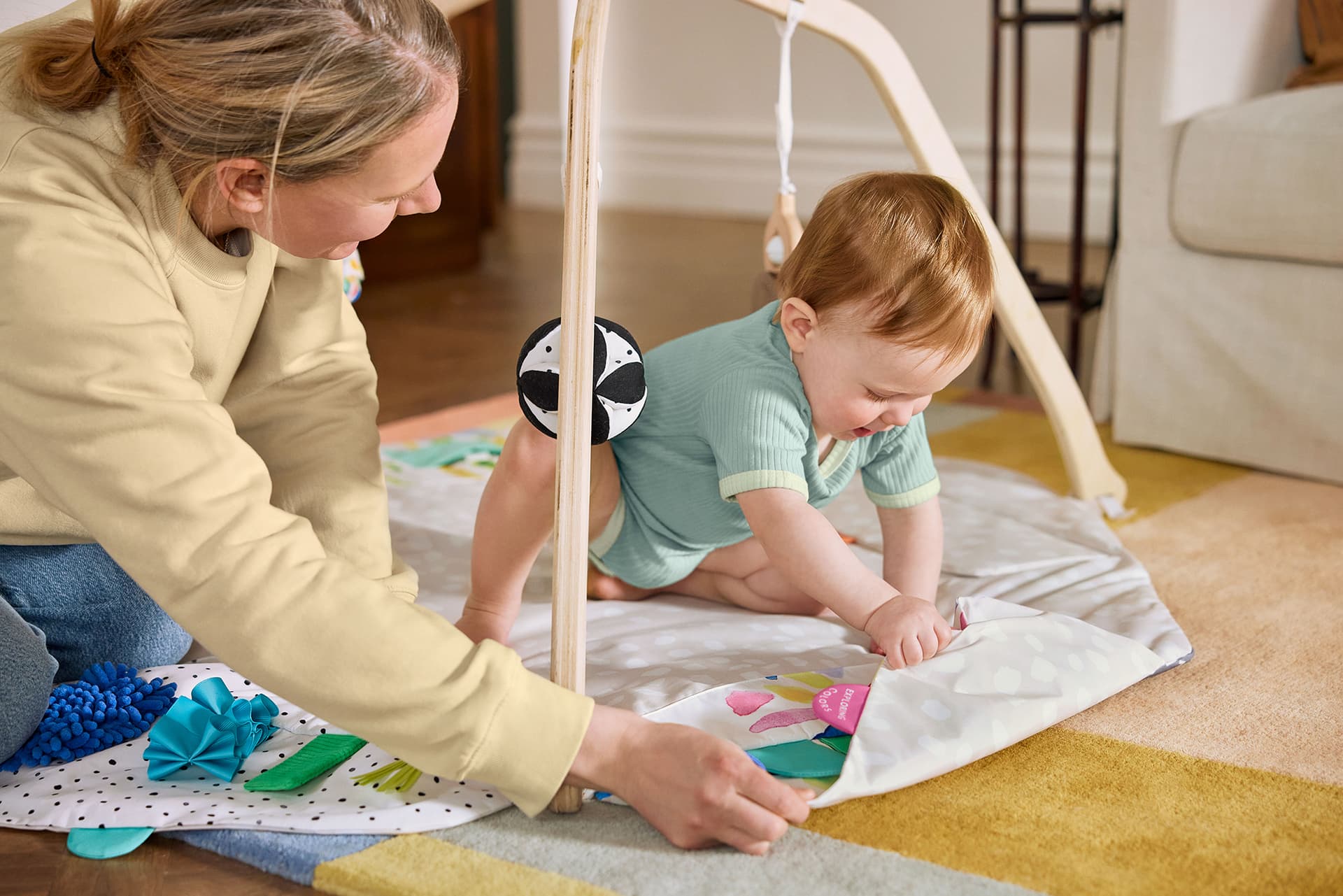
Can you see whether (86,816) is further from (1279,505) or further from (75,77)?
(1279,505)

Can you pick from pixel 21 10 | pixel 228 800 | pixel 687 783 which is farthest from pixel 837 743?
pixel 21 10

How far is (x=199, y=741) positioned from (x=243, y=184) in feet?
1.11

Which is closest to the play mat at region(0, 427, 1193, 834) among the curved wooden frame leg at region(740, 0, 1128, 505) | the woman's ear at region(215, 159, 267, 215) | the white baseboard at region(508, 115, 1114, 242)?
the curved wooden frame leg at region(740, 0, 1128, 505)

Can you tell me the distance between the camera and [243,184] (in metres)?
0.76

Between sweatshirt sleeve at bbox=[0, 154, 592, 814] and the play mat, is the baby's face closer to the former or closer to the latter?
the play mat

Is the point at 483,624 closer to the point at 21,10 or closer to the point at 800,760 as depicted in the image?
the point at 800,760

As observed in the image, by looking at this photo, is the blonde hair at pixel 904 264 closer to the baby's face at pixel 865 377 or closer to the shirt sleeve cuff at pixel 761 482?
the baby's face at pixel 865 377

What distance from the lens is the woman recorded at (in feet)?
2.32

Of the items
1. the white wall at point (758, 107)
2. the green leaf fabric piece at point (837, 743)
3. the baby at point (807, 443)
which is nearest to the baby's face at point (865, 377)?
the baby at point (807, 443)

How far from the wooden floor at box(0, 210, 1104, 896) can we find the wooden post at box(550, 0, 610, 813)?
8.4 inches

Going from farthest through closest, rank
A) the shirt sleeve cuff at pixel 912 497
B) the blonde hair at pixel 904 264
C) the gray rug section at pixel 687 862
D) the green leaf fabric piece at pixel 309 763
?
the shirt sleeve cuff at pixel 912 497, the blonde hair at pixel 904 264, the green leaf fabric piece at pixel 309 763, the gray rug section at pixel 687 862

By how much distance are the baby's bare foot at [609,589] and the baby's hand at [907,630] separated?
0.91 ft

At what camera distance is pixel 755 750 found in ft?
2.71

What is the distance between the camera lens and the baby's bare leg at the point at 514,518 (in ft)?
3.15
